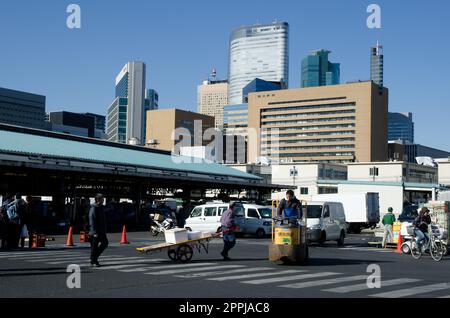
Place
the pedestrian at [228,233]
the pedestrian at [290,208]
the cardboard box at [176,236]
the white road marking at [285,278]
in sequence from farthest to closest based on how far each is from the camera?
1. the pedestrian at [228,233]
2. the cardboard box at [176,236]
3. the pedestrian at [290,208]
4. the white road marking at [285,278]

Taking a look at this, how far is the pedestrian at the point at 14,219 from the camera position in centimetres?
2242

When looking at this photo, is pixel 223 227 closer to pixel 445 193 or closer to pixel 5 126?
pixel 445 193

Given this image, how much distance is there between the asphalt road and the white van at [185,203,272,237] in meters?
13.9

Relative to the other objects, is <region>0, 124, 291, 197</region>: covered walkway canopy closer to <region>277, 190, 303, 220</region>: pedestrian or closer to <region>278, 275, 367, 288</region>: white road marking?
<region>277, 190, 303, 220</region>: pedestrian

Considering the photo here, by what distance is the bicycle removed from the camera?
21.2 m

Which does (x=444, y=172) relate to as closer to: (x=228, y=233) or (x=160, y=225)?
(x=160, y=225)

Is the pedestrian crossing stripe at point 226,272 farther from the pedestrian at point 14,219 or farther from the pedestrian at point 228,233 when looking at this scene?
the pedestrian at point 14,219

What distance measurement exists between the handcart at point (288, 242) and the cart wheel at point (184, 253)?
251 centimetres

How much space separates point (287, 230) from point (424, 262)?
578 cm

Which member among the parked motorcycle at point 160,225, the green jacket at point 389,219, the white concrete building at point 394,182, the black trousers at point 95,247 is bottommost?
the parked motorcycle at point 160,225

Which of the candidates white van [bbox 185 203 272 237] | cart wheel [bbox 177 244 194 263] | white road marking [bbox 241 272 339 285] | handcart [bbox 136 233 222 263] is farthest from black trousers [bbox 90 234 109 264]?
white van [bbox 185 203 272 237]

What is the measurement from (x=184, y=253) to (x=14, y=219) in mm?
7668

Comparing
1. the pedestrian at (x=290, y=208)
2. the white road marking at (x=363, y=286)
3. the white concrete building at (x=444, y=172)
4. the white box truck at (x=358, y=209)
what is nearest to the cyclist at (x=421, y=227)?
the pedestrian at (x=290, y=208)

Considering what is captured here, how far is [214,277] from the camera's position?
14570 mm
